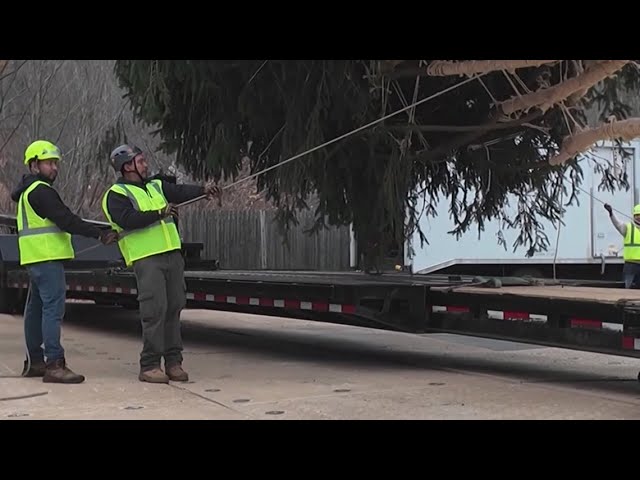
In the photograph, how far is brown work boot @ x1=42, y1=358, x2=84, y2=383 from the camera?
7.20 m

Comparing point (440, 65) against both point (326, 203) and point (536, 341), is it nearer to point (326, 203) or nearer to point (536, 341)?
point (326, 203)

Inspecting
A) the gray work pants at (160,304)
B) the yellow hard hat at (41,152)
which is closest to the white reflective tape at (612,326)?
the gray work pants at (160,304)

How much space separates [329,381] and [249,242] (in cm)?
1428

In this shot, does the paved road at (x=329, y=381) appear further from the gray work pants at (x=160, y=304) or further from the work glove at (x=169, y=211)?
the work glove at (x=169, y=211)

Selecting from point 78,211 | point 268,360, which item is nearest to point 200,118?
point 268,360

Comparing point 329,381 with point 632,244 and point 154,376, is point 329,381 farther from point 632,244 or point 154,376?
point 632,244

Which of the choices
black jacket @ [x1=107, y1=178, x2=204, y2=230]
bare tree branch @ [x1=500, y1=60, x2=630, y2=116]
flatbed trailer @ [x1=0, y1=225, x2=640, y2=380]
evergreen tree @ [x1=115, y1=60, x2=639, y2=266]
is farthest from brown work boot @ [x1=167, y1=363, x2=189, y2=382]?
bare tree branch @ [x1=500, y1=60, x2=630, y2=116]

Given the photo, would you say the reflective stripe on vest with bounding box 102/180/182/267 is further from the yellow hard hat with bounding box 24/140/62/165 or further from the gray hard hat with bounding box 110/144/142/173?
the yellow hard hat with bounding box 24/140/62/165

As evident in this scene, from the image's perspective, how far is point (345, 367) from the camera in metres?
8.51

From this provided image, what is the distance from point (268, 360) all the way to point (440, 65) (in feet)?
11.1

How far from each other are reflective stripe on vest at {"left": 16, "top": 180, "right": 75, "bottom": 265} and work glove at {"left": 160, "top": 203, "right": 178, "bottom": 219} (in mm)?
882

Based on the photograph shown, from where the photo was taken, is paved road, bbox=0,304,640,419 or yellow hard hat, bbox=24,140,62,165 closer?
paved road, bbox=0,304,640,419

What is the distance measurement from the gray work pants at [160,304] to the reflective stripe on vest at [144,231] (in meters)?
0.07

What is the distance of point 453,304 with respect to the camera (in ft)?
25.5
